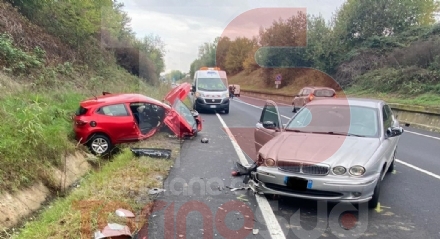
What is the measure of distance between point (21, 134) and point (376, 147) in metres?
6.61

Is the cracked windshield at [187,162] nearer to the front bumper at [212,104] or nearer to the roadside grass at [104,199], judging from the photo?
the roadside grass at [104,199]

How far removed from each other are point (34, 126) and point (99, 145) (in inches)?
81.4

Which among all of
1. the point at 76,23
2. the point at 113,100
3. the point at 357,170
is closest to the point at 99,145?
the point at 113,100

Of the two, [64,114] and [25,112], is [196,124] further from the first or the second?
[25,112]

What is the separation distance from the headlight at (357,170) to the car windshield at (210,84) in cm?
1496

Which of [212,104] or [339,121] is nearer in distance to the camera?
[339,121]

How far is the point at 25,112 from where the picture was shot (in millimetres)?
8109

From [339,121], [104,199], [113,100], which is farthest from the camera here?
[113,100]

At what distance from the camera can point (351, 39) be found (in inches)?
1511

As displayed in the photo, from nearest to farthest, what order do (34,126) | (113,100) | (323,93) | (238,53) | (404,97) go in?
(34,126) → (113,100) → (323,93) → (404,97) → (238,53)

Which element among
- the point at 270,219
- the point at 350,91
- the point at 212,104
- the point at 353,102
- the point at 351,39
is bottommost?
the point at 270,219

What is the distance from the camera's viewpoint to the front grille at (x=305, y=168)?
4.86m

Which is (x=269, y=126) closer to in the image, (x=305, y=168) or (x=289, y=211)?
(x=305, y=168)

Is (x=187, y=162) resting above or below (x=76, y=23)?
below
